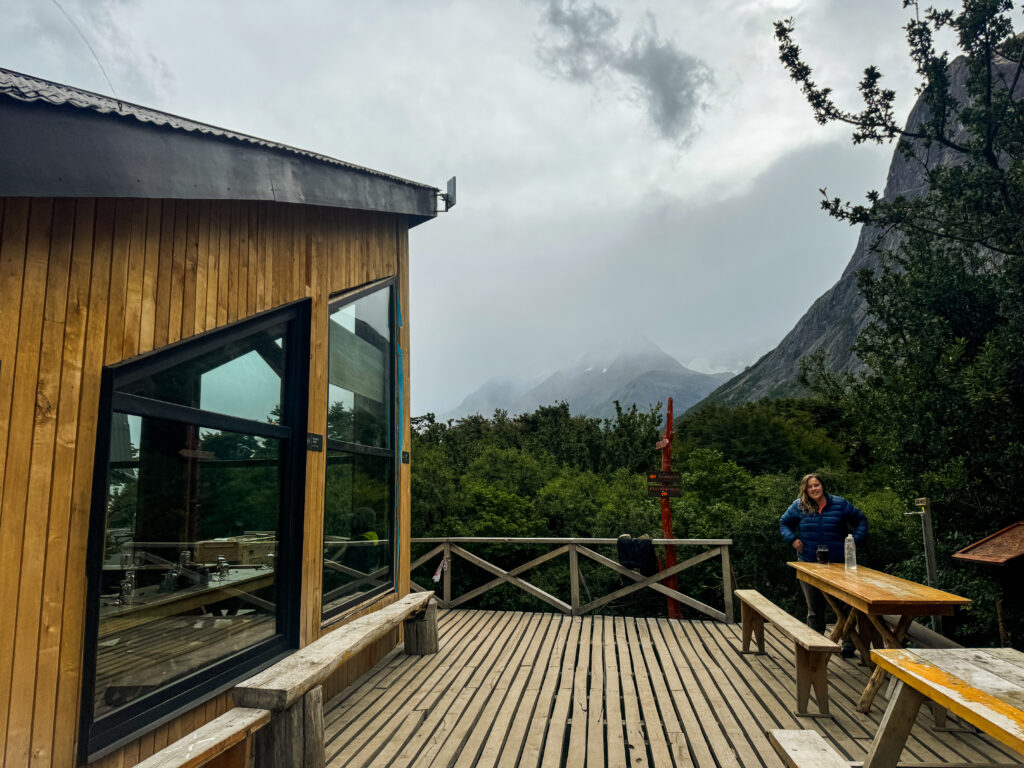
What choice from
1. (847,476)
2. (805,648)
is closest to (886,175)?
(847,476)

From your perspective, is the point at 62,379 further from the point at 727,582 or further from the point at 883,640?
the point at 727,582

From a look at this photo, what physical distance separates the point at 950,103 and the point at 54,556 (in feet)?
24.5

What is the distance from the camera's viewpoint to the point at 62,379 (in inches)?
88.8

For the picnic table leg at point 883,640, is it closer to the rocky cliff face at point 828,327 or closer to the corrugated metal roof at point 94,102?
the corrugated metal roof at point 94,102

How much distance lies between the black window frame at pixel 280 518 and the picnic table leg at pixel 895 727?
2940 mm

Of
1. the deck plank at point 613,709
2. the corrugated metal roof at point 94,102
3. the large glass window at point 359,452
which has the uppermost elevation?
the corrugated metal roof at point 94,102

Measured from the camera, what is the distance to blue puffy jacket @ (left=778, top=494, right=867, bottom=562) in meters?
4.88

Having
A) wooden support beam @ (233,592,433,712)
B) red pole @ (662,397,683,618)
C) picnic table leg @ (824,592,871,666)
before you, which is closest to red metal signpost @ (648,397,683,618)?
red pole @ (662,397,683,618)

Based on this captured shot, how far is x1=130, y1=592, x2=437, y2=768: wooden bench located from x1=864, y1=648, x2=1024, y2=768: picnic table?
7.94 ft

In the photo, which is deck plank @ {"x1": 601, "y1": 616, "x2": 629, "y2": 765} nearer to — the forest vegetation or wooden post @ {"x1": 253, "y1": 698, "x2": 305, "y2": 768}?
wooden post @ {"x1": 253, "y1": 698, "x2": 305, "y2": 768}

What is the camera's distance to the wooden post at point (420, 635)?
17.6ft

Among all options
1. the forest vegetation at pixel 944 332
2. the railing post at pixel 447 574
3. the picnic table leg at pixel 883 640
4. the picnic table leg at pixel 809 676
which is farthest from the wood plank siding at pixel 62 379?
the forest vegetation at pixel 944 332

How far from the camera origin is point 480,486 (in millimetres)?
11531

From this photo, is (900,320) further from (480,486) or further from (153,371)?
(480,486)
